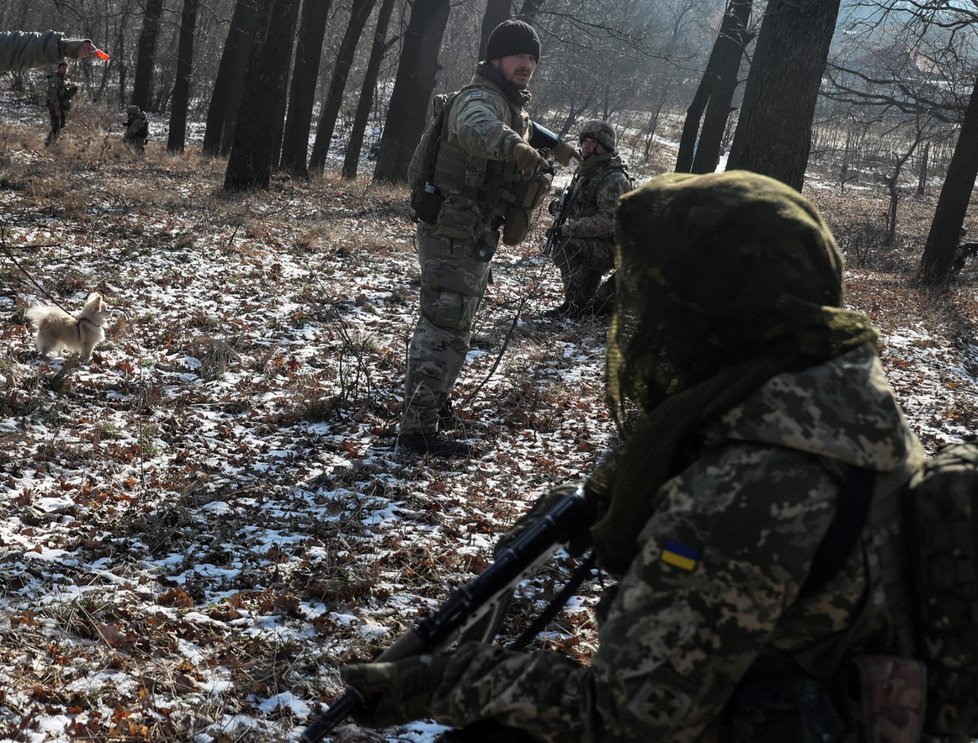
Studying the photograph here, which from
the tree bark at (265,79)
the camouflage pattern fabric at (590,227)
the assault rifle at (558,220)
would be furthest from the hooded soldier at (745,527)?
the tree bark at (265,79)

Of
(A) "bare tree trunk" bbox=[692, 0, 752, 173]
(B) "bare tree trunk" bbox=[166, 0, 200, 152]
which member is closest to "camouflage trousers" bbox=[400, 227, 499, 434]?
(A) "bare tree trunk" bbox=[692, 0, 752, 173]

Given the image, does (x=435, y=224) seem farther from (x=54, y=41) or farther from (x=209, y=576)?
(x=54, y=41)

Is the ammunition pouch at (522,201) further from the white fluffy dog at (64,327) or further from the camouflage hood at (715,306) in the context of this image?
the camouflage hood at (715,306)

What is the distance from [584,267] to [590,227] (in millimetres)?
535

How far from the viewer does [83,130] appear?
2219 cm

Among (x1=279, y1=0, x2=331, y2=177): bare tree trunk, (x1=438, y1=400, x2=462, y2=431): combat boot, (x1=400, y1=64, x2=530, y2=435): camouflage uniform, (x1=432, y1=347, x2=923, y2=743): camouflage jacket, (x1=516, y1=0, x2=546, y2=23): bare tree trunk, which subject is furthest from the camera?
(x1=279, y1=0, x2=331, y2=177): bare tree trunk

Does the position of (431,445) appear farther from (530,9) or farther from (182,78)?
(182,78)

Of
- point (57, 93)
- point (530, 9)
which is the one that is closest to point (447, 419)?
point (530, 9)

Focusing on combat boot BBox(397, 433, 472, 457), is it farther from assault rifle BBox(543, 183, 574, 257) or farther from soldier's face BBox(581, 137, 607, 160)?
soldier's face BBox(581, 137, 607, 160)

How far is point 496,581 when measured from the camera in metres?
2.00

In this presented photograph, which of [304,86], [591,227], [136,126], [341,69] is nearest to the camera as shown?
[591,227]

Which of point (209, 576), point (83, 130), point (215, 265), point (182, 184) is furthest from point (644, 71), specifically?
point (209, 576)

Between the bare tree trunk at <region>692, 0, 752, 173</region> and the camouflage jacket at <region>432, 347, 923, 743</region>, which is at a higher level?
the bare tree trunk at <region>692, 0, 752, 173</region>

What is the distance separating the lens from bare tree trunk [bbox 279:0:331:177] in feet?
57.0
